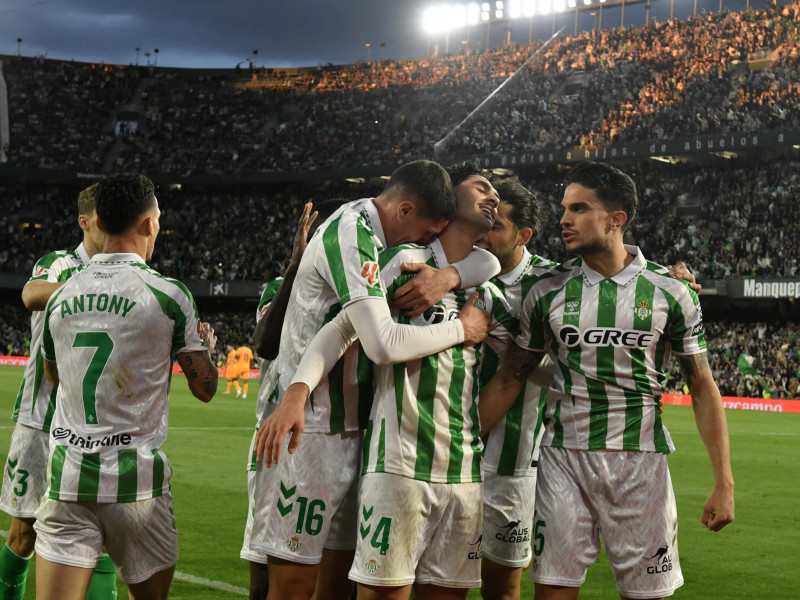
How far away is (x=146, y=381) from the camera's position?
3703mm

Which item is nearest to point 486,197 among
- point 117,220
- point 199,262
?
point 117,220

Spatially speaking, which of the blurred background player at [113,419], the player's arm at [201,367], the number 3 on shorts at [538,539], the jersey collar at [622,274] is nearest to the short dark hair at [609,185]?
the jersey collar at [622,274]

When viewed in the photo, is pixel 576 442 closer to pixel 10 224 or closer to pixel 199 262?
pixel 199 262

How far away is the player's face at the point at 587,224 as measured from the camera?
4051 millimetres

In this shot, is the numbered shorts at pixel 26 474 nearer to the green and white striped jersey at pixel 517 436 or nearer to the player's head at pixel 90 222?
the player's head at pixel 90 222

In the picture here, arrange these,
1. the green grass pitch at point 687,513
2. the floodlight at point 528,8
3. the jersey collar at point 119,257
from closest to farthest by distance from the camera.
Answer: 1. the jersey collar at point 119,257
2. the green grass pitch at point 687,513
3. the floodlight at point 528,8

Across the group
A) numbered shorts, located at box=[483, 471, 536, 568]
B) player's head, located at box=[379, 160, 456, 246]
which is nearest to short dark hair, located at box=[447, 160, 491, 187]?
player's head, located at box=[379, 160, 456, 246]

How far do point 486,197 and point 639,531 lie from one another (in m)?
1.50

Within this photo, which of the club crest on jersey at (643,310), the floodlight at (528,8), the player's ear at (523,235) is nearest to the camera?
the club crest on jersey at (643,310)

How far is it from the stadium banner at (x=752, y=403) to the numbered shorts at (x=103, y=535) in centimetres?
2308

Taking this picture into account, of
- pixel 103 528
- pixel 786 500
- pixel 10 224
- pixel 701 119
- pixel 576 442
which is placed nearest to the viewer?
pixel 103 528

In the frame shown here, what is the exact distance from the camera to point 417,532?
11.0 feet

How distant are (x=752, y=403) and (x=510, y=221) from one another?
22938mm

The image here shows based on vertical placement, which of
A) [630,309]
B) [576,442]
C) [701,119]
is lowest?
[576,442]
